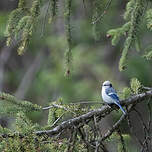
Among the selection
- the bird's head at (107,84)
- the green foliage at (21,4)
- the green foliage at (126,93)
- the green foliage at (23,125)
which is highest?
the green foliage at (21,4)

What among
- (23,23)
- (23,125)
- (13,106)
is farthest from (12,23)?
(23,125)

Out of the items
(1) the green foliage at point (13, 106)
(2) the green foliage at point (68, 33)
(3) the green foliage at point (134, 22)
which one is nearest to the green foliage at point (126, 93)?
(3) the green foliage at point (134, 22)

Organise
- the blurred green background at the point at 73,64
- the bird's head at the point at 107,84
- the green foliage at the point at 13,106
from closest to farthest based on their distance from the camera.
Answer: the green foliage at the point at 13,106, the bird's head at the point at 107,84, the blurred green background at the point at 73,64

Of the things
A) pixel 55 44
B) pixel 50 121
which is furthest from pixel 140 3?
pixel 55 44

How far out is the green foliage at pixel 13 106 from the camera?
252 cm

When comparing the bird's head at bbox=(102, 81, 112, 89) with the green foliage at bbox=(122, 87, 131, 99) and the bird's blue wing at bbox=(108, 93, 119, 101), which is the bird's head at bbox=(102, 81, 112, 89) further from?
the green foliage at bbox=(122, 87, 131, 99)

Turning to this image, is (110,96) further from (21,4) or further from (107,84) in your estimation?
(21,4)

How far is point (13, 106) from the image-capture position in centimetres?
255

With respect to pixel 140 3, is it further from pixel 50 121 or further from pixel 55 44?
pixel 55 44

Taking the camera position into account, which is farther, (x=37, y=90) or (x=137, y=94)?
(x=37, y=90)

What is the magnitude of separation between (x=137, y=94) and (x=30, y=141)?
928mm

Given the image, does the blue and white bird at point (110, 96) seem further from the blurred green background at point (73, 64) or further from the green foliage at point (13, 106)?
the blurred green background at point (73, 64)

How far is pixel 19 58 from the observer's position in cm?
952

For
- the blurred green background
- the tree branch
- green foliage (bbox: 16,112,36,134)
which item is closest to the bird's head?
the tree branch
